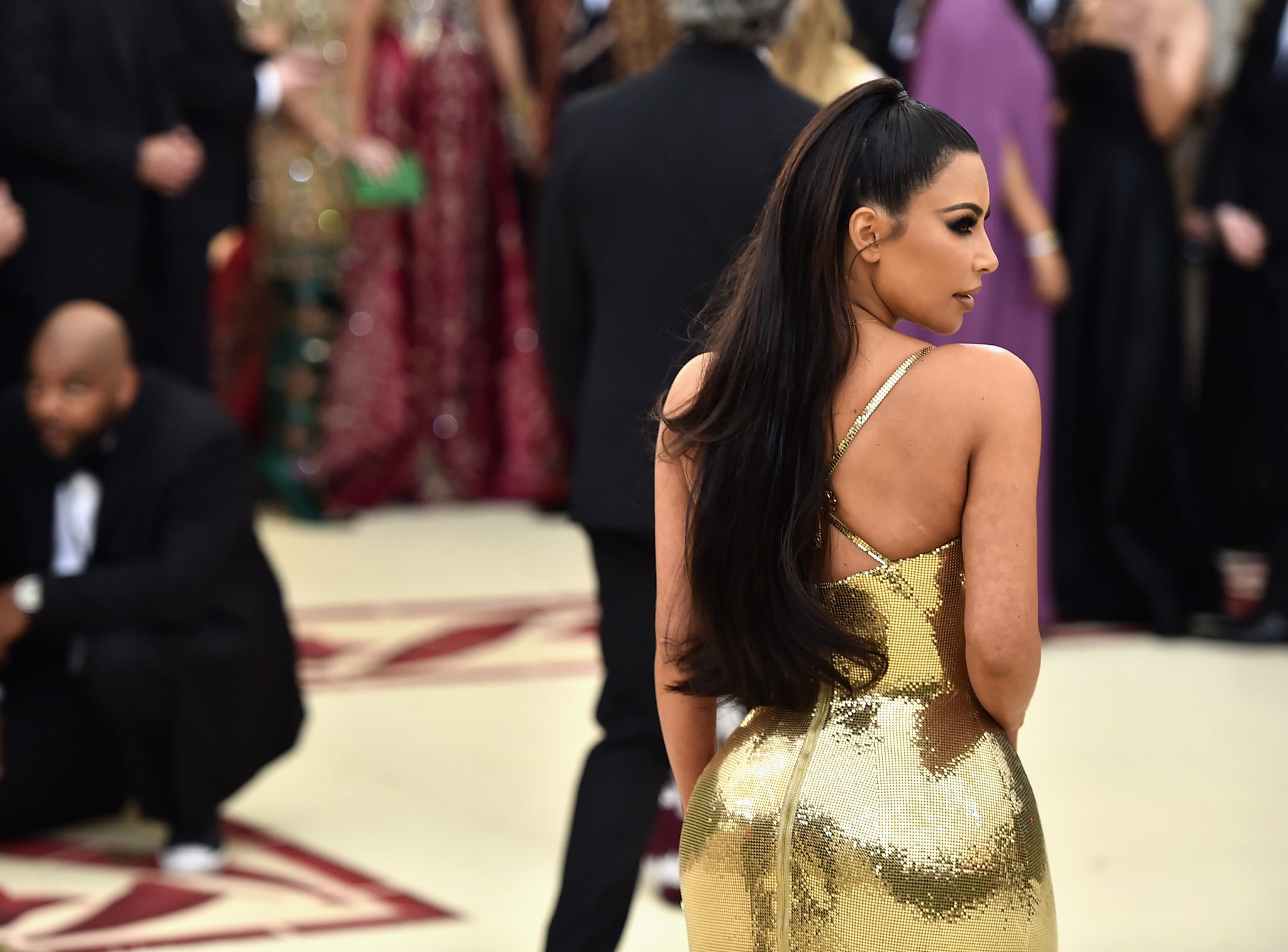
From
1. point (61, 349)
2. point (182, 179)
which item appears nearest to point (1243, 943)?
point (61, 349)

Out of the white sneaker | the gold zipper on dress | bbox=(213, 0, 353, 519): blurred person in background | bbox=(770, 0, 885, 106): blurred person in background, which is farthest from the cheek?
bbox=(213, 0, 353, 519): blurred person in background

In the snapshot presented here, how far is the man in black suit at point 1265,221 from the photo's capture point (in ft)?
14.3

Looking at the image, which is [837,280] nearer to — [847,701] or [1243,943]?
[847,701]

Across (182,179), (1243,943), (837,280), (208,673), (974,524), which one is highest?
(182,179)

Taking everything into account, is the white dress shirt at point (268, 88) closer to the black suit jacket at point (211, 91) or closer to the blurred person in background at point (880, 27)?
the black suit jacket at point (211, 91)

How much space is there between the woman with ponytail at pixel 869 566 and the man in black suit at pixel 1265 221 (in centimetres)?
313

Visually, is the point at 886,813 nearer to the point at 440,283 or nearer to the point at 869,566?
the point at 869,566

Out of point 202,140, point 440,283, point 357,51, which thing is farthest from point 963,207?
point 440,283

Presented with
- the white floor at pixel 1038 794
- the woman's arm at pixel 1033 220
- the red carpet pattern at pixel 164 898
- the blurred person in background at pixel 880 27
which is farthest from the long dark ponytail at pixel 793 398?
the blurred person in background at pixel 880 27

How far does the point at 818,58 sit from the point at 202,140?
88.1 inches

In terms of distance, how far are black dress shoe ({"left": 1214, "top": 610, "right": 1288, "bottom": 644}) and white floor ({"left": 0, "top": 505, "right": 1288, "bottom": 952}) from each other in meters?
0.03

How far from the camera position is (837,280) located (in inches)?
57.6

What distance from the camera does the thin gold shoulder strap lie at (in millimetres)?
1438

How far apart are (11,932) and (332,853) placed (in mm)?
560
